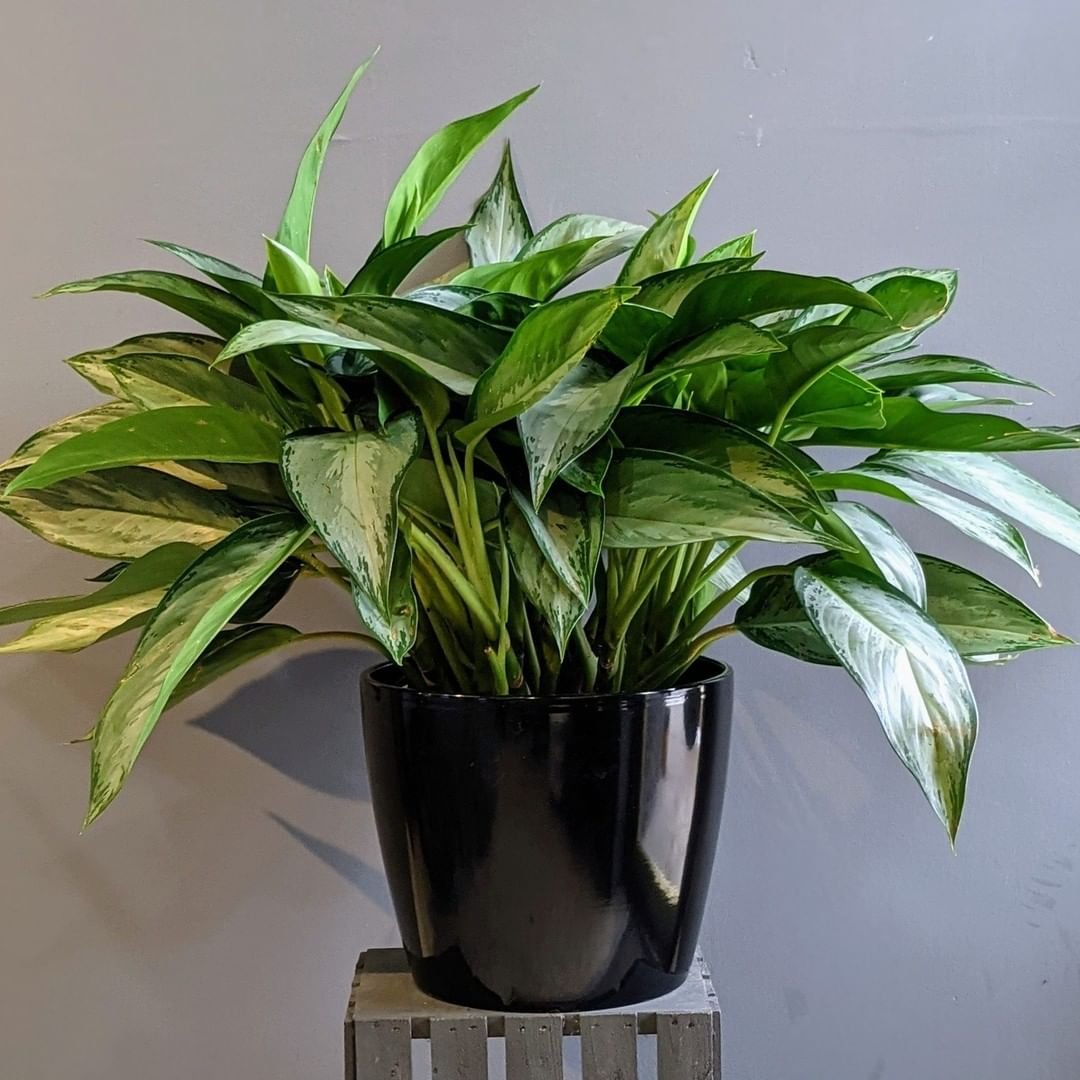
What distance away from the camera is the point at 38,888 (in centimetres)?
97

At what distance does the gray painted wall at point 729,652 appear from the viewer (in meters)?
0.96

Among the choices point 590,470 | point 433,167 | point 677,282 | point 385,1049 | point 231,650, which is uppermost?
point 433,167

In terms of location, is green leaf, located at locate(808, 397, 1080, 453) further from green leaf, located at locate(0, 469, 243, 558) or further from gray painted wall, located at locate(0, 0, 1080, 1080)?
green leaf, located at locate(0, 469, 243, 558)

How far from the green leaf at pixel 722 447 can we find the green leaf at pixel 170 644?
0.20 metres

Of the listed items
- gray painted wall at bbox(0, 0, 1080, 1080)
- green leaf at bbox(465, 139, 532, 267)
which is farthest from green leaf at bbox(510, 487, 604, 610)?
gray painted wall at bbox(0, 0, 1080, 1080)

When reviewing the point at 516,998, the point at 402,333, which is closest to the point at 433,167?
the point at 402,333

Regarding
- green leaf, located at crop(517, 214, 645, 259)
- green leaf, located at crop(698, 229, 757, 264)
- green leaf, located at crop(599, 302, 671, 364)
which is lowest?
green leaf, located at crop(599, 302, 671, 364)

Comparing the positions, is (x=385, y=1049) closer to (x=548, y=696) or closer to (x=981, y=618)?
(x=548, y=696)

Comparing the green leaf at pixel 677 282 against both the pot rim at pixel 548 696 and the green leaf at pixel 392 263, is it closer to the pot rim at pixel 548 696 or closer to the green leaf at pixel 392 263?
the green leaf at pixel 392 263

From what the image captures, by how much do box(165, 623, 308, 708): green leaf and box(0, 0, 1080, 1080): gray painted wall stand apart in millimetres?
179

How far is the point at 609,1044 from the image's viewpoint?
2.27ft

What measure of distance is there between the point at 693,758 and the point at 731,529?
19 centimetres

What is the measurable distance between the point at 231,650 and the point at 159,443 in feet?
0.75

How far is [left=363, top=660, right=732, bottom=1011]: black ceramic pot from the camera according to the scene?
66 cm
